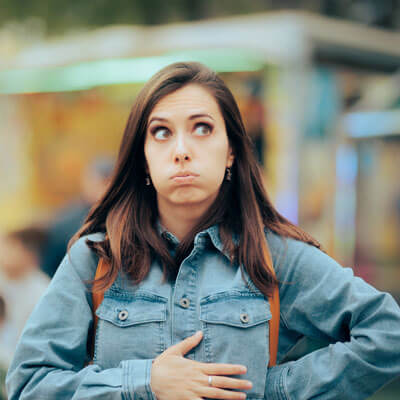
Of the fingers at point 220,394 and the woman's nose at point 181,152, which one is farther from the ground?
the woman's nose at point 181,152

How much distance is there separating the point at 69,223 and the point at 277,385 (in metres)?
3.36

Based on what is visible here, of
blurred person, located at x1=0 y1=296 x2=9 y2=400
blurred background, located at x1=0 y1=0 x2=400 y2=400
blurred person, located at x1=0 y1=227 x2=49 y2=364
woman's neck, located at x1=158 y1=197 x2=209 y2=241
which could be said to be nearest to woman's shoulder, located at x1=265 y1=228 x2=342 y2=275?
woman's neck, located at x1=158 y1=197 x2=209 y2=241

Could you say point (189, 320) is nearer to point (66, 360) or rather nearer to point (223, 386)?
point (223, 386)

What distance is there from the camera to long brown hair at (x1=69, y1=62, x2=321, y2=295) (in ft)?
5.11

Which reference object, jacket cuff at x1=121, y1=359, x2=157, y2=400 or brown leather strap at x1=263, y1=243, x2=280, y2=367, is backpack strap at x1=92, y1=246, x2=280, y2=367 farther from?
jacket cuff at x1=121, y1=359, x2=157, y2=400

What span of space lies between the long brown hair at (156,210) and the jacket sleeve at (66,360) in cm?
8

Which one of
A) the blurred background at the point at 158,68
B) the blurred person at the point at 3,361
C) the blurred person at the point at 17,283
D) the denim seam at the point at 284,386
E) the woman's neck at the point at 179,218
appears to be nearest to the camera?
the denim seam at the point at 284,386

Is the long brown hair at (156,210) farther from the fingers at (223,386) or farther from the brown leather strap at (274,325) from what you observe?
the fingers at (223,386)

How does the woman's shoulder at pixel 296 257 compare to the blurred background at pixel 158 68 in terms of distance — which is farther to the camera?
the blurred background at pixel 158 68

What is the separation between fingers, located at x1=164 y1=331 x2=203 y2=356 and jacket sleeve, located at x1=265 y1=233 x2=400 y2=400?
0.82 feet

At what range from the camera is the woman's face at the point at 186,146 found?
153cm

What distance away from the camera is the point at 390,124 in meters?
6.37

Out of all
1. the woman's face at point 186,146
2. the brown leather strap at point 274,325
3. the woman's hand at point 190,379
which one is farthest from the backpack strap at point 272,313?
the woman's face at point 186,146

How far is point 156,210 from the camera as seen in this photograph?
171 cm
